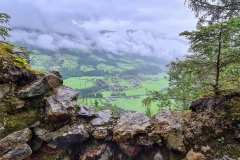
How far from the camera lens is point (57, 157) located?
4.94m

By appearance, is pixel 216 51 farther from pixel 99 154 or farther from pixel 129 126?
pixel 99 154

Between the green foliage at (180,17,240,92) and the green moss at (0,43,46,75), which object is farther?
the green moss at (0,43,46,75)

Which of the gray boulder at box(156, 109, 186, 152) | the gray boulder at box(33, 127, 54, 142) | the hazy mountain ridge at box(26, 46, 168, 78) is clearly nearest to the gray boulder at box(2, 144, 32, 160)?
the gray boulder at box(33, 127, 54, 142)

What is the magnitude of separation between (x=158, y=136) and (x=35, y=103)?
3.75 m

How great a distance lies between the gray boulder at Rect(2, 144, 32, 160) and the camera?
438 centimetres

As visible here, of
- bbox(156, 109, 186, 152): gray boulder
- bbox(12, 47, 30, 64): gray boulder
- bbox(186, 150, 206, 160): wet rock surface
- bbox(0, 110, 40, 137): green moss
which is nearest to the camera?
bbox(186, 150, 206, 160): wet rock surface

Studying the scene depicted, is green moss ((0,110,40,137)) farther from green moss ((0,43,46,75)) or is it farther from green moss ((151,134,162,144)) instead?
green moss ((151,134,162,144))

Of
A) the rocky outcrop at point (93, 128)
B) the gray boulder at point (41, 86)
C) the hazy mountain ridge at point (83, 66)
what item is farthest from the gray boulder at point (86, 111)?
the hazy mountain ridge at point (83, 66)

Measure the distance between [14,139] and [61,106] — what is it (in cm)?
142

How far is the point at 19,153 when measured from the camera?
177 inches

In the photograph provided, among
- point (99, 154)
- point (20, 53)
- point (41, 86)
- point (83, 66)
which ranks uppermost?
point (83, 66)

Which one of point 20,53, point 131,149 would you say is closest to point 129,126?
point 131,149

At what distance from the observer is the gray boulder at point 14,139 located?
175 inches

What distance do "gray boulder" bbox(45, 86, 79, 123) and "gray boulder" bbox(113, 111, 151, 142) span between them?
4.66ft
